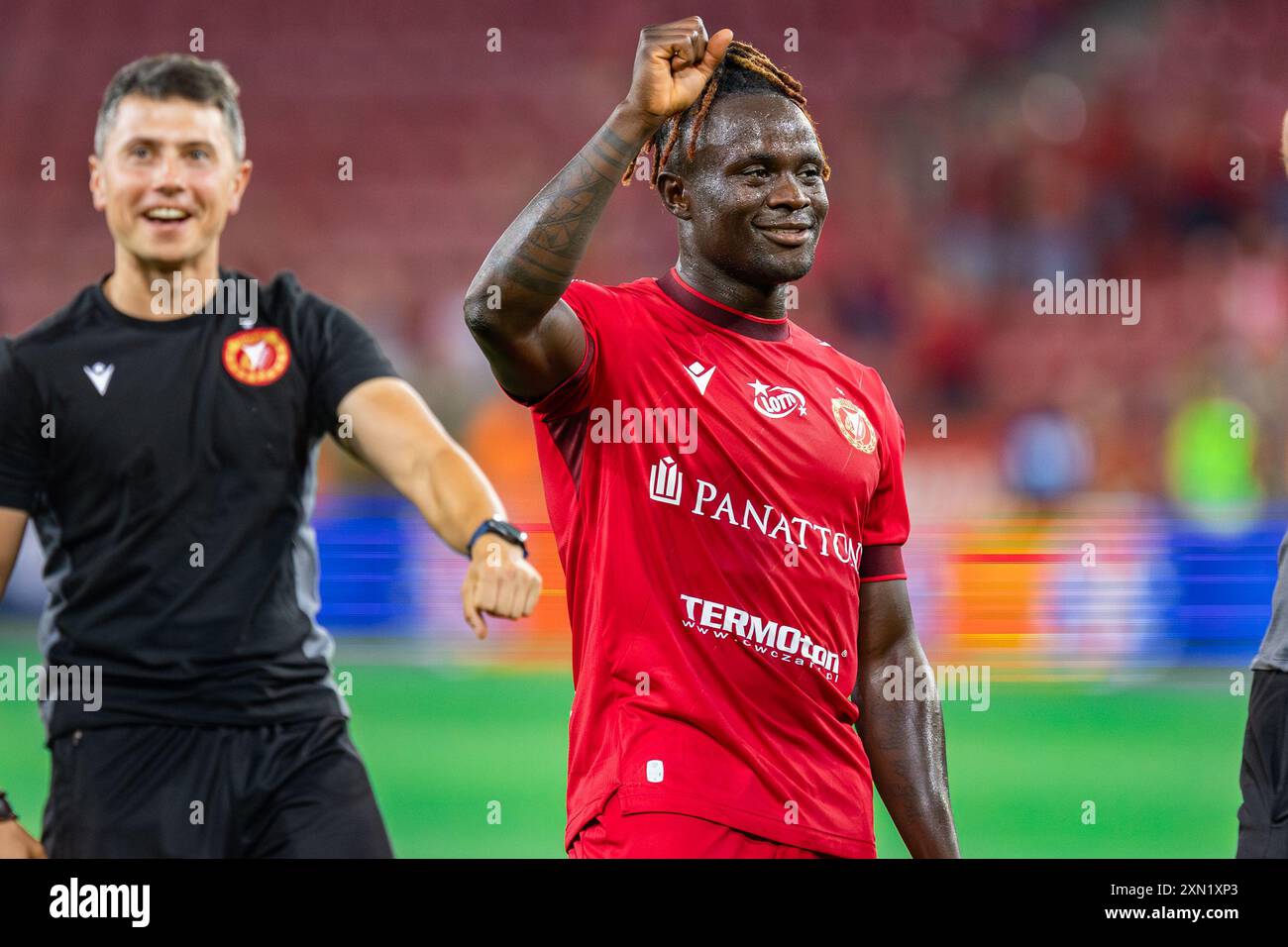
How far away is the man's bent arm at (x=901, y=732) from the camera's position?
295 centimetres

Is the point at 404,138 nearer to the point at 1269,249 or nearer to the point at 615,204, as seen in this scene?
the point at 615,204

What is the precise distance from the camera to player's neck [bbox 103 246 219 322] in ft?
11.5

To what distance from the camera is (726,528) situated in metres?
2.67

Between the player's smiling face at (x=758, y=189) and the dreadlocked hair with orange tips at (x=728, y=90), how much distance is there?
2 centimetres

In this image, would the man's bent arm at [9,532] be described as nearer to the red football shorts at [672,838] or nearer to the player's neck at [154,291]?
the player's neck at [154,291]

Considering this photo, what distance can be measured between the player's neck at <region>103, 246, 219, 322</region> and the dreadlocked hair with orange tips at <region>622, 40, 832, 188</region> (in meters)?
1.17

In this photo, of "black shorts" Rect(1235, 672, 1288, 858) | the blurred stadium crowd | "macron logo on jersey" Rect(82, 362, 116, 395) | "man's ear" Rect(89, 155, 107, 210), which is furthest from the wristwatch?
the blurred stadium crowd

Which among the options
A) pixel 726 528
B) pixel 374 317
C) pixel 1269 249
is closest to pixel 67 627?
pixel 726 528

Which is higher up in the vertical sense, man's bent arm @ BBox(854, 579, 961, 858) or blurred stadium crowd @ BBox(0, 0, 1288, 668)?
blurred stadium crowd @ BBox(0, 0, 1288, 668)

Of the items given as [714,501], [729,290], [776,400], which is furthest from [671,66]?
[714,501]

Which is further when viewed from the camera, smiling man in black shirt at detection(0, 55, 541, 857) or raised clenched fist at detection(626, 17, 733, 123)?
smiling man in black shirt at detection(0, 55, 541, 857)

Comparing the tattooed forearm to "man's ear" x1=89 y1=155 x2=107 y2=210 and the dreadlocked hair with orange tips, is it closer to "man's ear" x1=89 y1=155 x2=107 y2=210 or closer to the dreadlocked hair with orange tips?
the dreadlocked hair with orange tips

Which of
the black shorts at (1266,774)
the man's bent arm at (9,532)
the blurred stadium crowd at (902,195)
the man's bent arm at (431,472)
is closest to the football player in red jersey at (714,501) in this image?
the man's bent arm at (431,472)

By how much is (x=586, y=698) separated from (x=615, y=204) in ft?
29.9
